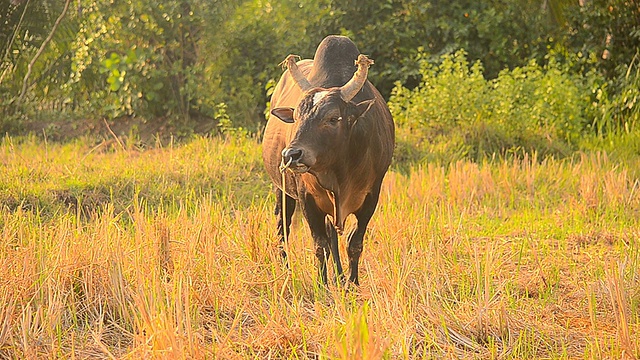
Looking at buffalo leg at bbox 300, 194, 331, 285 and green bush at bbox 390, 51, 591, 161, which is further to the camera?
green bush at bbox 390, 51, 591, 161

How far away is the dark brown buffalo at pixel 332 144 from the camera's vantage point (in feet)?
14.5

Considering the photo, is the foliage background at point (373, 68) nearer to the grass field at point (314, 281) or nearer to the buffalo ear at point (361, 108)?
the grass field at point (314, 281)

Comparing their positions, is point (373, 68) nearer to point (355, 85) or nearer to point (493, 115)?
point (493, 115)

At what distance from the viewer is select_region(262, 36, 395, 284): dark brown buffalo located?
4418mm

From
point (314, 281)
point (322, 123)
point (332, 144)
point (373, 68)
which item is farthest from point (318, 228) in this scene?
point (373, 68)

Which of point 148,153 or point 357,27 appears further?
point 357,27

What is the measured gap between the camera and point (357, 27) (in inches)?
458

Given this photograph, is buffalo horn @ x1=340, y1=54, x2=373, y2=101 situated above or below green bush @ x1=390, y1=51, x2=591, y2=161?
above

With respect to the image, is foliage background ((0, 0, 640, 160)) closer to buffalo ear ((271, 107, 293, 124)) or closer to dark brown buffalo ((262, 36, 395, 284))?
dark brown buffalo ((262, 36, 395, 284))

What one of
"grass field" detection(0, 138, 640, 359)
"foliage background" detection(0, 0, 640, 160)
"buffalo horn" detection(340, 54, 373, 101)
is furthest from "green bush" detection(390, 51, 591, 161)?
"buffalo horn" detection(340, 54, 373, 101)

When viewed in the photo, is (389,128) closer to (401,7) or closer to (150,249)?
(150,249)

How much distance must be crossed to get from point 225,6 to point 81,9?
1.75 metres

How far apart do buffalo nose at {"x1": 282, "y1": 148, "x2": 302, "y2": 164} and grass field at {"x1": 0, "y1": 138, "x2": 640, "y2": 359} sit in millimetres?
626

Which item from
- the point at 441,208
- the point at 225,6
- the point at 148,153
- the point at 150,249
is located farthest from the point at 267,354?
the point at 225,6
